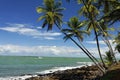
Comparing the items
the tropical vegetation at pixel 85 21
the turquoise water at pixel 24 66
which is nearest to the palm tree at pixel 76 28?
the tropical vegetation at pixel 85 21

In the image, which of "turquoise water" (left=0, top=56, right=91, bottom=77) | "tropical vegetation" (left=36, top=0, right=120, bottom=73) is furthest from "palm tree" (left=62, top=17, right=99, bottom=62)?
"turquoise water" (left=0, top=56, right=91, bottom=77)

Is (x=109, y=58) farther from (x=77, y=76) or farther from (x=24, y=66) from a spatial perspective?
(x=24, y=66)

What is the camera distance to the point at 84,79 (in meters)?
31.8

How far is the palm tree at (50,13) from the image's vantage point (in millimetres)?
34344

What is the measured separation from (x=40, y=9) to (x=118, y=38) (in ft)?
37.6

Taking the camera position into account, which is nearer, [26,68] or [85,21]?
[85,21]

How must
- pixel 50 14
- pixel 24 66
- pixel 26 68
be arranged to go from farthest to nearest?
A: pixel 24 66, pixel 26 68, pixel 50 14

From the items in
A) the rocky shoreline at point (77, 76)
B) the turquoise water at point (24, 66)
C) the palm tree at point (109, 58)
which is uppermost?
the turquoise water at point (24, 66)

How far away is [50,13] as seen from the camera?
34312mm

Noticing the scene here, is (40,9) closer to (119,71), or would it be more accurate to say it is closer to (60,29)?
(60,29)

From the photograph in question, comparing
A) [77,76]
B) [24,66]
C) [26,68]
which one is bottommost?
[77,76]

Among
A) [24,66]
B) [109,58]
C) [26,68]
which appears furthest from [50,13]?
[24,66]

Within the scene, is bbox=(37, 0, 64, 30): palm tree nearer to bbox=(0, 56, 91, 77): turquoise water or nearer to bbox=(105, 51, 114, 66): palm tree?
bbox=(105, 51, 114, 66): palm tree

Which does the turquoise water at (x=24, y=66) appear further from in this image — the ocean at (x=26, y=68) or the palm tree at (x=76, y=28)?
the palm tree at (x=76, y=28)
